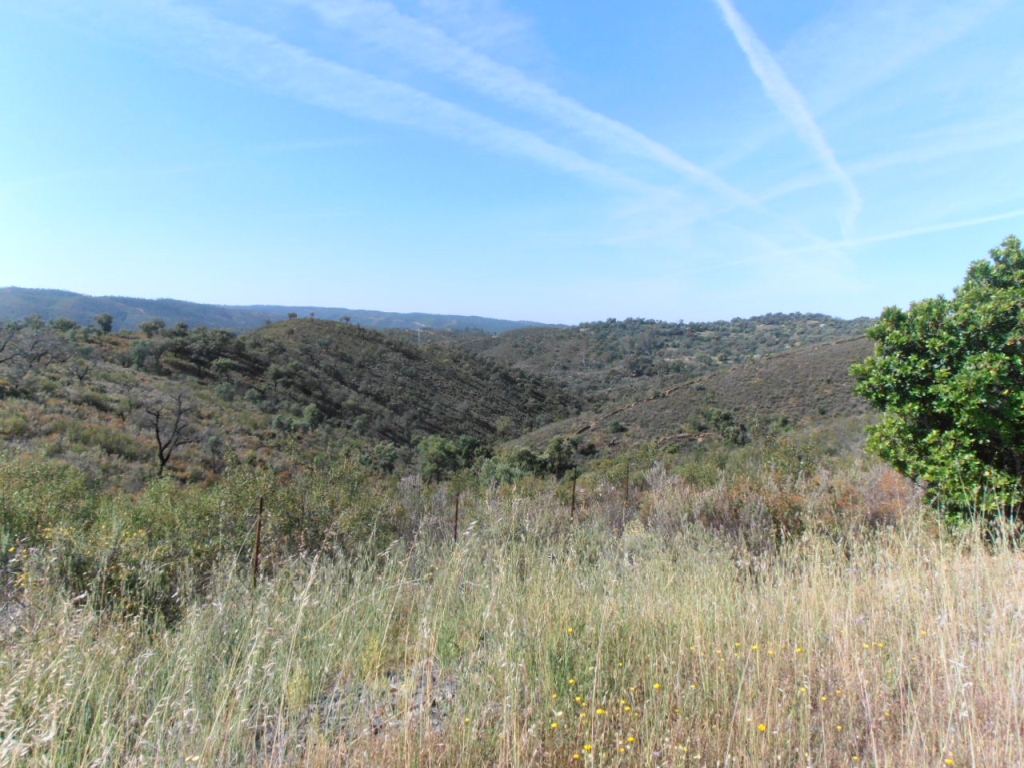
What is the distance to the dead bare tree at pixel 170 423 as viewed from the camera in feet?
62.3

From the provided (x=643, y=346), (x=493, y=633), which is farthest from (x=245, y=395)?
(x=643, y=346)

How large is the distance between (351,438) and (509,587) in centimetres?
2694

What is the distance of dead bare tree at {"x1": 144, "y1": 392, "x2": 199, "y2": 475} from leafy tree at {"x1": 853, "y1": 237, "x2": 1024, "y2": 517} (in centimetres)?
1828

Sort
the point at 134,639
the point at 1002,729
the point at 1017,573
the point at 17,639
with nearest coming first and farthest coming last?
the point at 1002,729 → the point at 17,639 → the point at 134,639 → the point at 1017,573

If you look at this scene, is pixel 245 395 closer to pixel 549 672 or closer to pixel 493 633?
pixel 493 633

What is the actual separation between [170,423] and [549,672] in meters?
23.9


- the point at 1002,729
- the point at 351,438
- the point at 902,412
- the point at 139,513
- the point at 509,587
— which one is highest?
the point at 902,412

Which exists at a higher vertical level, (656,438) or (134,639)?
(134,639)

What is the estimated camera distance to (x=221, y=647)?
3.12 meters

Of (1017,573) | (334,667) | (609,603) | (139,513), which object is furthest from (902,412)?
(139,513)

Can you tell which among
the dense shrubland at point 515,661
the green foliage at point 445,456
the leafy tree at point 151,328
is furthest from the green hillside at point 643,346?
the dense shrubland at point 515,661

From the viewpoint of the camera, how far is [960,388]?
5.34 m

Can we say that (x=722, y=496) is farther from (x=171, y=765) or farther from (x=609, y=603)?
(x=171, y=765)

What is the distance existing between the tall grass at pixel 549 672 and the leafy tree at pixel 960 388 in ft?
4.67
